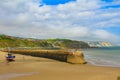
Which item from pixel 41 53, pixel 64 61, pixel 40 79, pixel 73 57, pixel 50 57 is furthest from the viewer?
pixel 41 53

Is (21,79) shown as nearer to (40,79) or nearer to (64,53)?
(40,79)

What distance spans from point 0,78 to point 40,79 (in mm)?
3557

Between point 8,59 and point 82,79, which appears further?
point 8,59

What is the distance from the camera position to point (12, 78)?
71.3ft

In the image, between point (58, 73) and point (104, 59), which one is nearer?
point (58, 73)

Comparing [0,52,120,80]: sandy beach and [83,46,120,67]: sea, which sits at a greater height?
[83,46,120,67]: sea

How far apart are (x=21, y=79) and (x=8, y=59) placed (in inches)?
798

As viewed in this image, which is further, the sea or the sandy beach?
the sea

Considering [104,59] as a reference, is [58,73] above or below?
below

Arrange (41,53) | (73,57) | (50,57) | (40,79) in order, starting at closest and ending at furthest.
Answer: (40,79)
(73,57)
(50,57)
(41,53)

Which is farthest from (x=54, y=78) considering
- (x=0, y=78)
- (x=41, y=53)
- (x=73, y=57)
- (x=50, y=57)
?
(x=41, y=53)

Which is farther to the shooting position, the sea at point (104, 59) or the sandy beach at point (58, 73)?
the sea at point (104, 59)

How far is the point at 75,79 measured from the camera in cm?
2144

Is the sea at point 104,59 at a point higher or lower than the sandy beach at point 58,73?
higher
